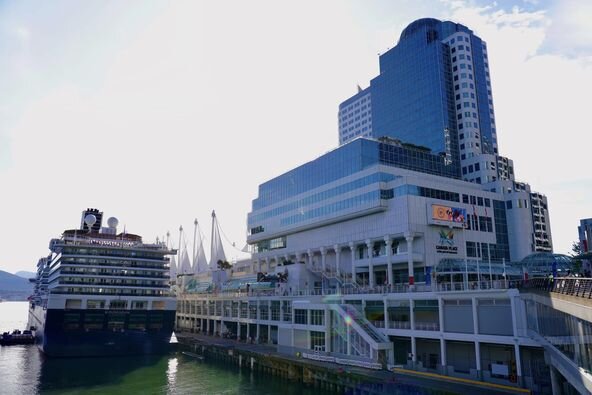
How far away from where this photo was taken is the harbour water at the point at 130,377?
5694cm

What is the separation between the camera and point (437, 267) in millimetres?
80188

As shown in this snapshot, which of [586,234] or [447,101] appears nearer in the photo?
[586,234]

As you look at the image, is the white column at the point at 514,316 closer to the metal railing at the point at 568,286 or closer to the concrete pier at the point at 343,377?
the metal railing at the point at 568,286

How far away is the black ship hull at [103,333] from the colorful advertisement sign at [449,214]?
5513 cm

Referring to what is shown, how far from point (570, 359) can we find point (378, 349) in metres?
26.6

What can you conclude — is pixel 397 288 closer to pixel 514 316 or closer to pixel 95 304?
pixel 514 316

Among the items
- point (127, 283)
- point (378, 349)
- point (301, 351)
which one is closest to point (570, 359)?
point (378, 349)

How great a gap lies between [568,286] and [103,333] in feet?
252

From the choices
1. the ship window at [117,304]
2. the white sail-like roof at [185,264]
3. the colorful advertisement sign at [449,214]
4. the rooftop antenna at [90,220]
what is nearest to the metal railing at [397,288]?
the colorful advertisement sign at [449,214]

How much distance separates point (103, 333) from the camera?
83125 mm

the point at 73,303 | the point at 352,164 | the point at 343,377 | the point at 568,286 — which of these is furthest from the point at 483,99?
the point at 73,303

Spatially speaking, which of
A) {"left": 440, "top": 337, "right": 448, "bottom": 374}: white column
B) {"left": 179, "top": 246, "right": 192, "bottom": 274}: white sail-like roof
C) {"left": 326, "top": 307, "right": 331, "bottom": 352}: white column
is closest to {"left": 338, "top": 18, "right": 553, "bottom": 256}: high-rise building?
{"left": 326, "top": 307, "right": 331, "bottom": 352}: white column

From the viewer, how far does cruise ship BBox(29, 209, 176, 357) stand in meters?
82.0

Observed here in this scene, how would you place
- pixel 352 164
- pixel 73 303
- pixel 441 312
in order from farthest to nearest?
pixel 352 164
pixel 73 303
pixel 441 312
